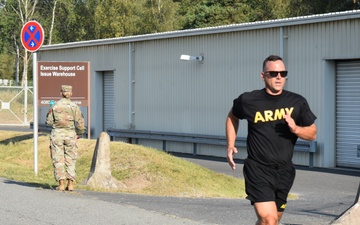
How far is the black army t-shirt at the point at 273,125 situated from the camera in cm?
760

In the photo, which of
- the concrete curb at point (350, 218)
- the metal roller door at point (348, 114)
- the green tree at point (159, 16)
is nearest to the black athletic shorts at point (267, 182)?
the concrete curb at point (350, 218)

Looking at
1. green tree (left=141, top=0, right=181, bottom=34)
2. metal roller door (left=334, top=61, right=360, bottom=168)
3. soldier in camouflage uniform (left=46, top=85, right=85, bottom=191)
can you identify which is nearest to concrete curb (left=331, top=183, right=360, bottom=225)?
soldier in camouflage uniform (left=46, top=85, right=85, bottom=191)

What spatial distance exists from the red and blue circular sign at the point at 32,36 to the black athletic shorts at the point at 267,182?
1164cm

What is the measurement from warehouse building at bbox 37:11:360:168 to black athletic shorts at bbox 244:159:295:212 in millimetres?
14105

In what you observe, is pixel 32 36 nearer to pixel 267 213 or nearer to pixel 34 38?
pixel 34 38

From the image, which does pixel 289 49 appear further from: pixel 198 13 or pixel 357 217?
pixel 198 13

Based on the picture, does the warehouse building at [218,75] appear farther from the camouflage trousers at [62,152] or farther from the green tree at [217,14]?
the green tree at [217,14]

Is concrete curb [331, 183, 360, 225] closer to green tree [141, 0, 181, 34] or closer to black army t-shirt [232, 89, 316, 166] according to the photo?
black army t-shirt [232, 89, 316, 166]

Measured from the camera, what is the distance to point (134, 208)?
12117mm

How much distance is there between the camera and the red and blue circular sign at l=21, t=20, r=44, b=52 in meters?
18.6

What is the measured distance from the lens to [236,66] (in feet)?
86.4

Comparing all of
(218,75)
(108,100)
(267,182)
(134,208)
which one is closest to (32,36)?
(134,208)

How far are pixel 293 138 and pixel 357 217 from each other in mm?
3061

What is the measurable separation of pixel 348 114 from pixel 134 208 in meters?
11.9
